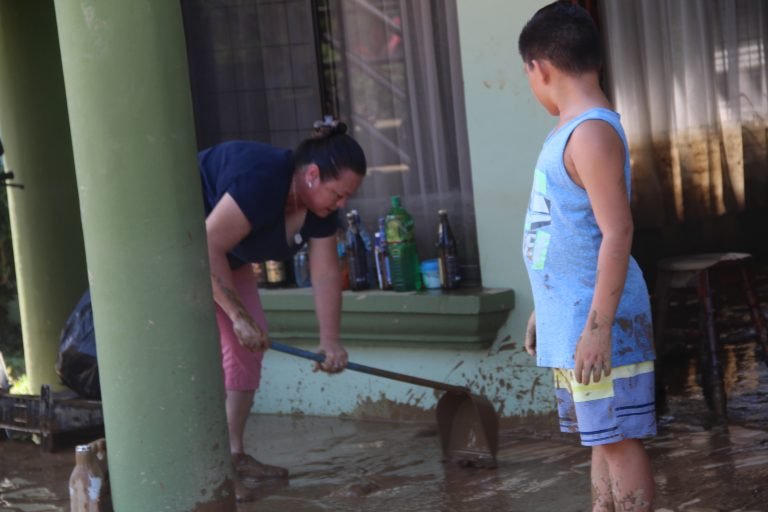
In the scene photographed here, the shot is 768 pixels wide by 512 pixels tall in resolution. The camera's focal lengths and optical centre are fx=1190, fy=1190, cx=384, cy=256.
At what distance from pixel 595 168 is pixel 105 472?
1800mm

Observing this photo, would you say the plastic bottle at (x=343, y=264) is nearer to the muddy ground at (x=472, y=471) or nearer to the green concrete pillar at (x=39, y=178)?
the muddy ground at (x=472, y=471)

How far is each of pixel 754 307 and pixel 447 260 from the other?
143 centimetres

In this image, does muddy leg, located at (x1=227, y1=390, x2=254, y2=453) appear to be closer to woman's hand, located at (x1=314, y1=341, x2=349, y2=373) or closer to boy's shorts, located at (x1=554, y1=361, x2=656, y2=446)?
woman's hand, located at (x1=314, y1=341, x2=349, y2=373)

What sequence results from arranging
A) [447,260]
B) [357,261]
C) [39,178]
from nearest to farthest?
1. [447,260]
2. [357,261]
3. [39,178]

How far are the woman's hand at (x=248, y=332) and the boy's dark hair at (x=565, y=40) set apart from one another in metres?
1.57

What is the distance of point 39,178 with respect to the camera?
6.35 meters

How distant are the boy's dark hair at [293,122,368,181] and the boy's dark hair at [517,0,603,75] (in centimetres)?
131

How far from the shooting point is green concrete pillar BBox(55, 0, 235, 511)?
11.1 ft

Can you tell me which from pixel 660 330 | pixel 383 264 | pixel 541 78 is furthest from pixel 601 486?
pixel 383 264

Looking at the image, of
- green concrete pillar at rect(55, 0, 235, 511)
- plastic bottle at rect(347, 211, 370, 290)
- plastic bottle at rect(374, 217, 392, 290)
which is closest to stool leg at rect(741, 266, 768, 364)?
plastic bottle at rect(374, 217, 392, 290)

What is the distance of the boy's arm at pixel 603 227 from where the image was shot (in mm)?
2877

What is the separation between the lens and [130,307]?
343 centimetres

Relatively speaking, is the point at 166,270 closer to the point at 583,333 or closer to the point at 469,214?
the point at 583,333

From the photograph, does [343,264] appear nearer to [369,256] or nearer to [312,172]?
[369,256]
